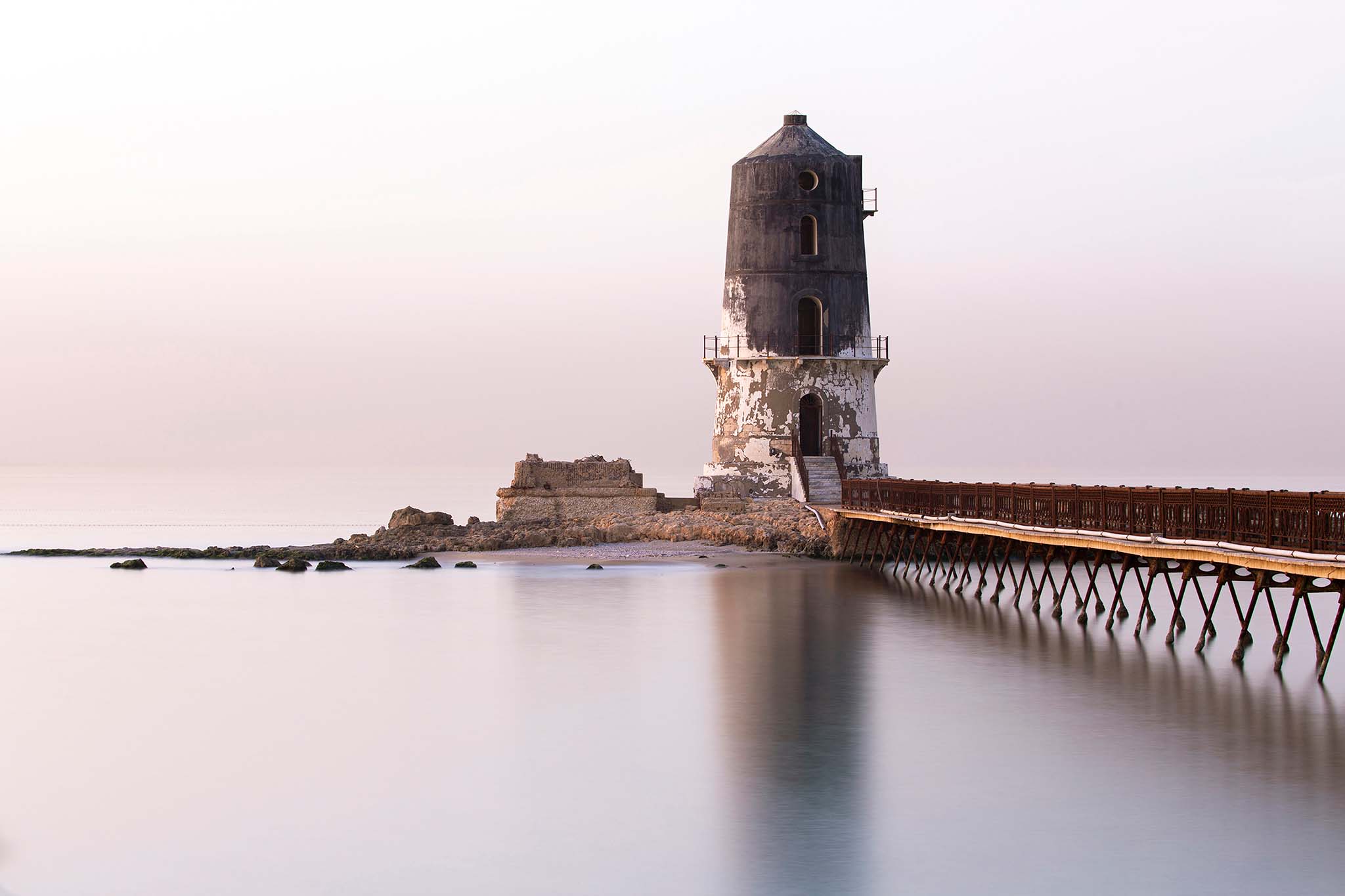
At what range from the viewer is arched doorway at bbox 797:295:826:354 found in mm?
43438

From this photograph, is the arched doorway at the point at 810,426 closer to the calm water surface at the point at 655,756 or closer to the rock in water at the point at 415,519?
the rock in water at the point at 415,519

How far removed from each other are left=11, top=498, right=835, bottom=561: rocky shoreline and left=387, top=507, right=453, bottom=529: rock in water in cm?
175

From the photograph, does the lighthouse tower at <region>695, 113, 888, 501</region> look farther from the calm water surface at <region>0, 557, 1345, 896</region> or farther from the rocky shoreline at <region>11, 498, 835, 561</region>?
the calm water surface at <region>0, 557, 1345, 896</region>

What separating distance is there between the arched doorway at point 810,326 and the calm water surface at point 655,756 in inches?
500

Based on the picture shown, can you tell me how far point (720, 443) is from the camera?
44031 millimetres

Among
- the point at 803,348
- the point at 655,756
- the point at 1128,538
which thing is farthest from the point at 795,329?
the point at 655,756

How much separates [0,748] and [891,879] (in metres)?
11.0

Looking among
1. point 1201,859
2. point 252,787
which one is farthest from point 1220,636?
point 252,787

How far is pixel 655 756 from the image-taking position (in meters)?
18.6

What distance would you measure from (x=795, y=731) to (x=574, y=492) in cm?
2490

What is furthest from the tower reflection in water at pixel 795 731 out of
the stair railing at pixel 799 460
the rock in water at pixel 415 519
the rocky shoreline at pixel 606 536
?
the rock in water at pixel 415 519

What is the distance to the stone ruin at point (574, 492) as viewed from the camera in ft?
145

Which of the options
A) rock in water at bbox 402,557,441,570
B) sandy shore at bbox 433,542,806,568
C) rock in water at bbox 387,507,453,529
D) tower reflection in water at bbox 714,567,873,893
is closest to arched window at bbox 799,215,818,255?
sandy shore at bbox 433,542,806,568

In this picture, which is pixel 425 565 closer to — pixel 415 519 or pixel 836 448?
pixel 415 519
